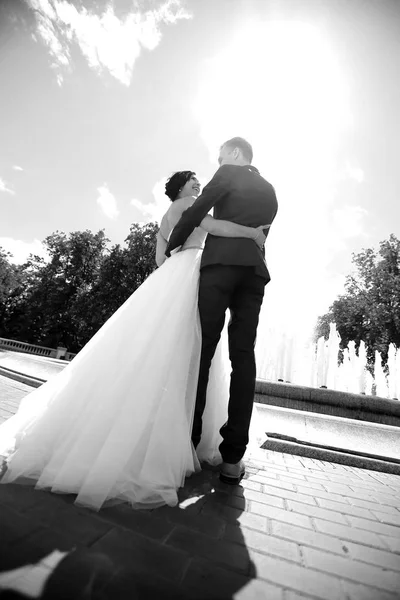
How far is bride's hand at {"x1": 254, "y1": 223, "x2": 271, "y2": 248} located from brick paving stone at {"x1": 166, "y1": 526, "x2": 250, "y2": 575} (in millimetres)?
1938

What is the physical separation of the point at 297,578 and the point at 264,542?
29 centimetres

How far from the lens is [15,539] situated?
1.17 m

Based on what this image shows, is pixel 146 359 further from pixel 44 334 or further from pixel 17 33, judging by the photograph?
pixel 44 334

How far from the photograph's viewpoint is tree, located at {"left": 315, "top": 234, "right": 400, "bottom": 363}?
26438 mm

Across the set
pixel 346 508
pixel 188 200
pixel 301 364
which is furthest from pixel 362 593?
pixel 301 364

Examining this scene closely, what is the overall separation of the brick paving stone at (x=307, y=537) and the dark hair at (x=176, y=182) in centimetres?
280

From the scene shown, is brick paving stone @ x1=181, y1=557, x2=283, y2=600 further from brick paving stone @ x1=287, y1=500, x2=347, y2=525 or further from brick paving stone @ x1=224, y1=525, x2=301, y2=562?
brick paving stone @ x1=287, y1=500, x2=347, y2=525

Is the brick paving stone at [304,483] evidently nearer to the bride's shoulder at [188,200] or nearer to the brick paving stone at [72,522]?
the brick paving stone at [72,522]

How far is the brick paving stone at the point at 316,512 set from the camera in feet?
6.30

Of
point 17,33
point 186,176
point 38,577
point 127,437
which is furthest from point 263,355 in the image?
point 17,33

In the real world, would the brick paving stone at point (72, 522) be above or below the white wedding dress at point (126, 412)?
below

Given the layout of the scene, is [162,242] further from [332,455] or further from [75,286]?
[75,286]

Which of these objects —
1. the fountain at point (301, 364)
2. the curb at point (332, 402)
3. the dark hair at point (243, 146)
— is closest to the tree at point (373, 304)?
the fountain at point (301, 364)

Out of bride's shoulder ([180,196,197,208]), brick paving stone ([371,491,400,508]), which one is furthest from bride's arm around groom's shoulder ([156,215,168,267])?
brick paving stone ([371,491,400,508])
